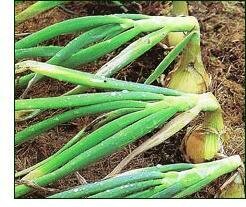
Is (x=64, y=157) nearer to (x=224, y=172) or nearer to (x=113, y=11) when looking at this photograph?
(x=224, y=172)

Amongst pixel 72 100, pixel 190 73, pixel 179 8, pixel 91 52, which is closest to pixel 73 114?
pixel 72 100

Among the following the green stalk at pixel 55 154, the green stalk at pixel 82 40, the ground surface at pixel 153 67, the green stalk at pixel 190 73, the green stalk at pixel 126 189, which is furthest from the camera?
the green stalk at pixel 190 73

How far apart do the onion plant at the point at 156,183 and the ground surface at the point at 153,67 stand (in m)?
0.15

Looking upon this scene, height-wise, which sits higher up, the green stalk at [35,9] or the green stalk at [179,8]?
the green stalk at [35,9]

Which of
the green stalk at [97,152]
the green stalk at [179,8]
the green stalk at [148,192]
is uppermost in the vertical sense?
the green stalk at [179,8]

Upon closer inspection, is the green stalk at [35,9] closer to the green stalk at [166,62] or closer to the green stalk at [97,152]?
the green stalk at [166,62]

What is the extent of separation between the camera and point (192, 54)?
6.92ft

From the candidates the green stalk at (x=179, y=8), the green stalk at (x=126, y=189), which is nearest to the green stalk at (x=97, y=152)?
the green stalk at (x=126, y=189)

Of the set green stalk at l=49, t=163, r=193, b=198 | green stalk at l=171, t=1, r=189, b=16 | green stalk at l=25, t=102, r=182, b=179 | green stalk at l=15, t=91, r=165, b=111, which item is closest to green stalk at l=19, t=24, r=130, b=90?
green stalk at l=15, t=91, r=165, b=111

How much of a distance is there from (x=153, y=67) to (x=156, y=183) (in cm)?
68

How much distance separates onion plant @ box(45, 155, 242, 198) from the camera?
1646 mm

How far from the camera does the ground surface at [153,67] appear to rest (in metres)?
2.00

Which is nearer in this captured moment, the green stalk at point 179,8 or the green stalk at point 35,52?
the green stalk at point 35,52

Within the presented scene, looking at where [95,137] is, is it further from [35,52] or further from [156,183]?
[35,52]
